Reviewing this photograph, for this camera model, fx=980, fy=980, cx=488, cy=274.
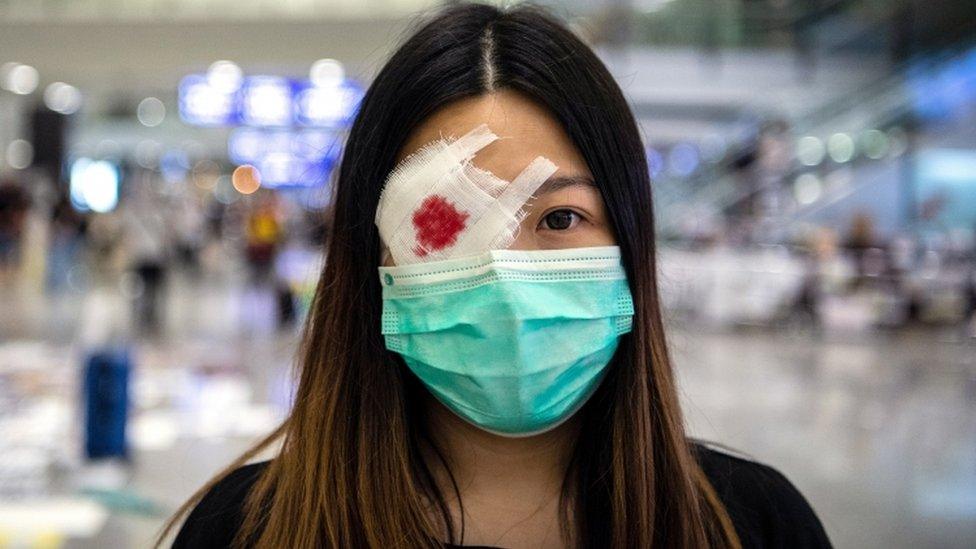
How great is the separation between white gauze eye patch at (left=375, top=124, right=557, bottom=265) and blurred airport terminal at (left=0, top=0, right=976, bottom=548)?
3.34 m

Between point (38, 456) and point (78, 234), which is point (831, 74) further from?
point (38, 456)

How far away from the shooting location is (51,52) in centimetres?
1418

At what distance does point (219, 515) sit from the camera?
1.44 metres

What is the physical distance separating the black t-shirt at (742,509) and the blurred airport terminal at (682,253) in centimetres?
303

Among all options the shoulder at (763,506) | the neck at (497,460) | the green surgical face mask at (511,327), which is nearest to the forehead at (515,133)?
the green surgical face mask at (511,327)

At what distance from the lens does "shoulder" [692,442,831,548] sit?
1.37 meters

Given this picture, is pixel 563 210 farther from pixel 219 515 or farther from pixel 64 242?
pixel 64 242

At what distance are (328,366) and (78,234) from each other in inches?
591

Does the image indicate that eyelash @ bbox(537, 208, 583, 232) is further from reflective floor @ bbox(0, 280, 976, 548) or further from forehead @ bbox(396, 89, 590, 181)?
reflective floor @ bbox(0, 280, 976, 548)

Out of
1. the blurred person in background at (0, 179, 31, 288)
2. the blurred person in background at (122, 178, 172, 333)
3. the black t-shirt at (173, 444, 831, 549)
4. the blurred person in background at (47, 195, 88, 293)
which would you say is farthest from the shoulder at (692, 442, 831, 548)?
the blurred person in background at (0, 179, 31, 288)

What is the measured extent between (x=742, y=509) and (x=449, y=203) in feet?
1.99

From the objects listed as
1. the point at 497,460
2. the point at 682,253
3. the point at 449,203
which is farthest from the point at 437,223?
the point at 682,253

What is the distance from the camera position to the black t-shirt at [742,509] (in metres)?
1.38

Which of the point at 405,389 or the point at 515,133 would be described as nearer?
the point at 515,133
